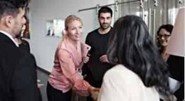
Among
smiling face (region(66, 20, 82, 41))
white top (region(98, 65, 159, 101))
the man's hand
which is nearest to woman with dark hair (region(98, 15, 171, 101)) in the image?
white top (region(98, 65, 159, 101))

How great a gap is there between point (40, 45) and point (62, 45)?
18.3ft

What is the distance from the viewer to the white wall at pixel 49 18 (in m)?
5.11

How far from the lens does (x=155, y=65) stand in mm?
1386

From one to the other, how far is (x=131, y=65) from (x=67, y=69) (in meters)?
1.24

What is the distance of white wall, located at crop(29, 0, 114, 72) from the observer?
201 inches

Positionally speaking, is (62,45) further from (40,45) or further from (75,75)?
(40,45)

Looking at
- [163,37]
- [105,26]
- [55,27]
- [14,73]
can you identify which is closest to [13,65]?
[14,73]

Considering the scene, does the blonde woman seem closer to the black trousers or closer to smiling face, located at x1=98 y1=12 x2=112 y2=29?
the black trousers

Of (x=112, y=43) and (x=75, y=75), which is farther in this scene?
(x=75, y=75)

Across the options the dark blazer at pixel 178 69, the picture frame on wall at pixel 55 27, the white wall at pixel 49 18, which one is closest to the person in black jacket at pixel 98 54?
the dark blazer at pixel 178 69

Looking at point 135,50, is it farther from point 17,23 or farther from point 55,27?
point 55,27

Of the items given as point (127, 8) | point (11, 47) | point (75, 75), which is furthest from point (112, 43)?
point (127, 8)

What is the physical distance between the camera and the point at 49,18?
23.8 ft

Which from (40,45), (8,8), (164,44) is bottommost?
(40,45)
